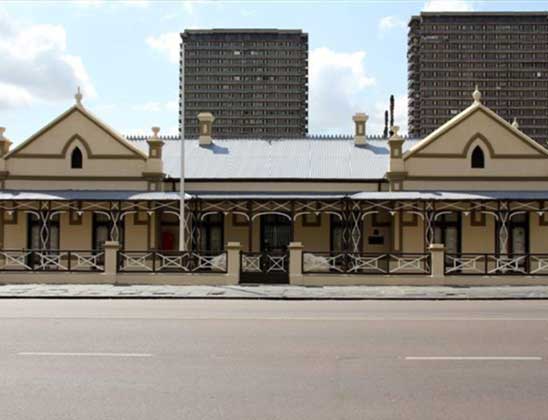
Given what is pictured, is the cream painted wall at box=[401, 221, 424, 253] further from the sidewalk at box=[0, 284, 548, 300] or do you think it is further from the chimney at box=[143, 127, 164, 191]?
the chimney at box=[143, 127, 164, 191]

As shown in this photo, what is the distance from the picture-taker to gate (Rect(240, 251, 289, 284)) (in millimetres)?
23094

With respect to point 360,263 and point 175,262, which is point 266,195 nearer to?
point 360,263

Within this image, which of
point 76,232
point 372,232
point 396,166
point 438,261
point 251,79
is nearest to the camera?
point 438,261

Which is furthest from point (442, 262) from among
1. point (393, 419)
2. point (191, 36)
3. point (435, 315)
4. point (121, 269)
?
point (191, 36)

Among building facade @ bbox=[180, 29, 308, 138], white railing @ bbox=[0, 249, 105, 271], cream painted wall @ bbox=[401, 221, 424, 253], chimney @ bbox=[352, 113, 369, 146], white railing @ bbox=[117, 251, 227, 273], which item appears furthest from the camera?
building facade @ bbox=[180, 29, 308, 138]

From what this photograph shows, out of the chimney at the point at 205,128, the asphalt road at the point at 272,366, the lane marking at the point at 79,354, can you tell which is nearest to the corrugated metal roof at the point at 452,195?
the chimney at the point at 205,128

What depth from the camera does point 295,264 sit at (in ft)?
75.4

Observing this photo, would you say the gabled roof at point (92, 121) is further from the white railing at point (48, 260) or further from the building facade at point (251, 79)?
the building facade at point (251, 79)

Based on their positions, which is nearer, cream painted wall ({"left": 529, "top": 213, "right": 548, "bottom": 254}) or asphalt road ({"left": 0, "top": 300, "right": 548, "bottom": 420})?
asphalt road ({"left": 0, "top": 300, "right": 548, "bottom": 420})

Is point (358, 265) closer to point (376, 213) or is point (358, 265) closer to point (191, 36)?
point (376, 213)

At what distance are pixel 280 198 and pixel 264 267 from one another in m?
3.98

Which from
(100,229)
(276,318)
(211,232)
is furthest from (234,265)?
(276,318)

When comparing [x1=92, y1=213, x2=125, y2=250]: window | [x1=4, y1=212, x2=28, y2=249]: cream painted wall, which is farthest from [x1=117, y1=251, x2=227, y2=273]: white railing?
[x1=4, y1=212, x2=28, y2=249]: cream painted wall

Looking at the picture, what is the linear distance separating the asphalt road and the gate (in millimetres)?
8408
